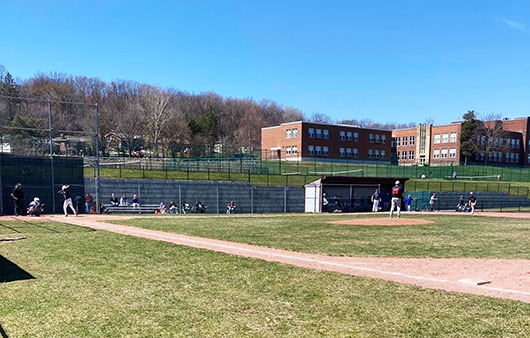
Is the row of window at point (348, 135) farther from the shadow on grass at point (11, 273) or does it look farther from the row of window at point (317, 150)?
the shadow on grass at point (11, 273)

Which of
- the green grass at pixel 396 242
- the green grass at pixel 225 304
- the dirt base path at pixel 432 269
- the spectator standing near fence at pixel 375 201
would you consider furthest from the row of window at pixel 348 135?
the green grass at pixel 225 304

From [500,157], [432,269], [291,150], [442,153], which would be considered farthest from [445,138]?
[432,269]

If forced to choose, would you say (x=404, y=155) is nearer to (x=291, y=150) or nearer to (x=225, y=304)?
(x=291, y=150)

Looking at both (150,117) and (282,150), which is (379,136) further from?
(150,117)

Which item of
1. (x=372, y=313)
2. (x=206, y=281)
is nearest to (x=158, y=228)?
(x=206, y=281)

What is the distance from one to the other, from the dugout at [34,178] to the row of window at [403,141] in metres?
78.0

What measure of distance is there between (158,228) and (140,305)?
10.6m

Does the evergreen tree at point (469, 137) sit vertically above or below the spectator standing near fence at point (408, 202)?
above

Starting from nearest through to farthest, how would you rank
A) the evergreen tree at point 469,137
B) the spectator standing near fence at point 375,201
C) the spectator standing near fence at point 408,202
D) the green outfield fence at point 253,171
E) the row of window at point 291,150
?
the spectator standing near fence at point 375,201, the spectator standing near fence at point 408,202, the green outfield fence at point 253,171, the row of window at point 291,150, the evergreen tree at point 469,137

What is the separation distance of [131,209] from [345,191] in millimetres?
18745

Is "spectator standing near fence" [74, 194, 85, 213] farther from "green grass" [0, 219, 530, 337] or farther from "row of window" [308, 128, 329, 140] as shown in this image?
"row of window" [308, 128, 329, 140]

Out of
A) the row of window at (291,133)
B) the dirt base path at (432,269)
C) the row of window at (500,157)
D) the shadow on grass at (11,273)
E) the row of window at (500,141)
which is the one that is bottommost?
the dirt base path at (432,269)

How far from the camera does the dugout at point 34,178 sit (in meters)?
22.4

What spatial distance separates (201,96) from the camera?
103m
